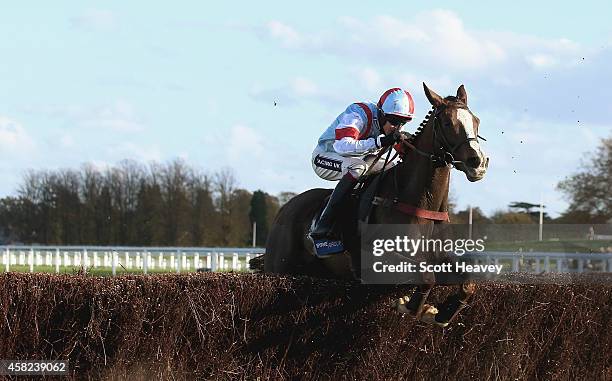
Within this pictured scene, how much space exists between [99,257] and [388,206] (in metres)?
20.7

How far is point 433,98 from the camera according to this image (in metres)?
7.07

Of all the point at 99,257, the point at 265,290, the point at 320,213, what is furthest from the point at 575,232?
the point at 265,290

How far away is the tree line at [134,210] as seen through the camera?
1895 inches

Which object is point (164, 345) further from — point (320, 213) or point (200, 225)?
point (200, 225)

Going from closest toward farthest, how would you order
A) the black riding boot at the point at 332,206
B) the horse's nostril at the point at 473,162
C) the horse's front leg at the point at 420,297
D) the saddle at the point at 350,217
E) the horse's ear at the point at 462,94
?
the horse's nostril at the point at 473,162, the horse's front leg at the point at 420,297, the horse's ear at the point at 462,94, the saddle at the point at 350,217, the black riding boot at the point at 332,206

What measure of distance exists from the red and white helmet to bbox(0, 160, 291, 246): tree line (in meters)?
39.2

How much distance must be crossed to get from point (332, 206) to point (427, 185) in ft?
2.91

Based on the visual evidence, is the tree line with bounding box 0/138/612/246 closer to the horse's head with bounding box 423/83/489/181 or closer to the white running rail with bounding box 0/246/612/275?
the white running rail with bounding box 0/246/612/275

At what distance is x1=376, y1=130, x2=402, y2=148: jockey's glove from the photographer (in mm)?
7328

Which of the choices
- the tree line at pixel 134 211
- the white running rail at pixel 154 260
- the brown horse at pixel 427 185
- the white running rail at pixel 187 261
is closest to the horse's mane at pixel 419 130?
the brown horse at pixel 427 185

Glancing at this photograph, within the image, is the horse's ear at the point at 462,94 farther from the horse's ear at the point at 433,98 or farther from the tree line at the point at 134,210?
the tree line at the point at 134,210

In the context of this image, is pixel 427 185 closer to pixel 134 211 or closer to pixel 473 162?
pixel 473 162

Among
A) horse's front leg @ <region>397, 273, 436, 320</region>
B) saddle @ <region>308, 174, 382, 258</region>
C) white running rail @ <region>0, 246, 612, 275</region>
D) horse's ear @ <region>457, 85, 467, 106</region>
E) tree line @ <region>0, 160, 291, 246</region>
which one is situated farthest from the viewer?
tree line @ <region>0, 160, 291, 246</region>

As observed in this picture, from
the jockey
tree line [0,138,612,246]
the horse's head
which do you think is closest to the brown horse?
the horse's head
